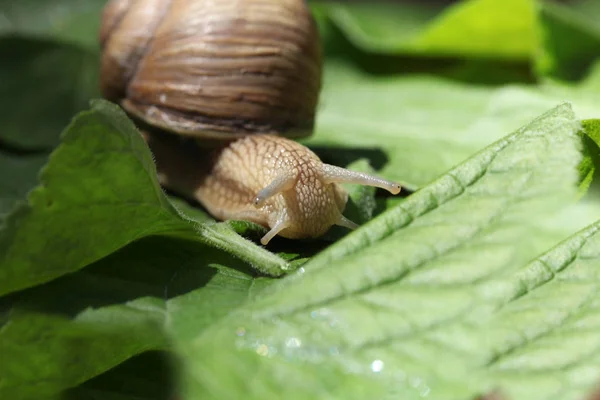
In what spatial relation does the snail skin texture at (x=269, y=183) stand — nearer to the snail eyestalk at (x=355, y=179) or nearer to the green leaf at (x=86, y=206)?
the snail eyestalk at (x=355, y=179)

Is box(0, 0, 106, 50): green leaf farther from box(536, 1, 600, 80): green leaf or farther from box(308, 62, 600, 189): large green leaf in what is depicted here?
box(536, 1, 600, 80): green leaf

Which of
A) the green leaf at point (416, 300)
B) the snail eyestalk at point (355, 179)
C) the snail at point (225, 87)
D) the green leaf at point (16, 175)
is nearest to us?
the green leaf at point (416, 300)

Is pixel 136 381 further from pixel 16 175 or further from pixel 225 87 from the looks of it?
pixel 16 175

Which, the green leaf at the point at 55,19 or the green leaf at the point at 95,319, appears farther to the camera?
the green leaf at the point at 55,19

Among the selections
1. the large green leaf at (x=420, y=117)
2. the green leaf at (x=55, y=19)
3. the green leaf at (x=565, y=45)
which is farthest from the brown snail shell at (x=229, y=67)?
the green leaf at (x=55, y=19)

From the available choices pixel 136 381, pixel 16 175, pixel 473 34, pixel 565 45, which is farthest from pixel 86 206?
pixel 565 45

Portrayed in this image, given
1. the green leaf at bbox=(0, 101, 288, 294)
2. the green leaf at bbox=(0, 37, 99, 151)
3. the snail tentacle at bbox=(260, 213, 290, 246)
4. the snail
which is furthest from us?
the green leaf at bbox=(0, 37, 99, 151)

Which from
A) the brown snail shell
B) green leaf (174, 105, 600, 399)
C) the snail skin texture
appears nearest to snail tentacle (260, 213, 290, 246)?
the snail skin texture
